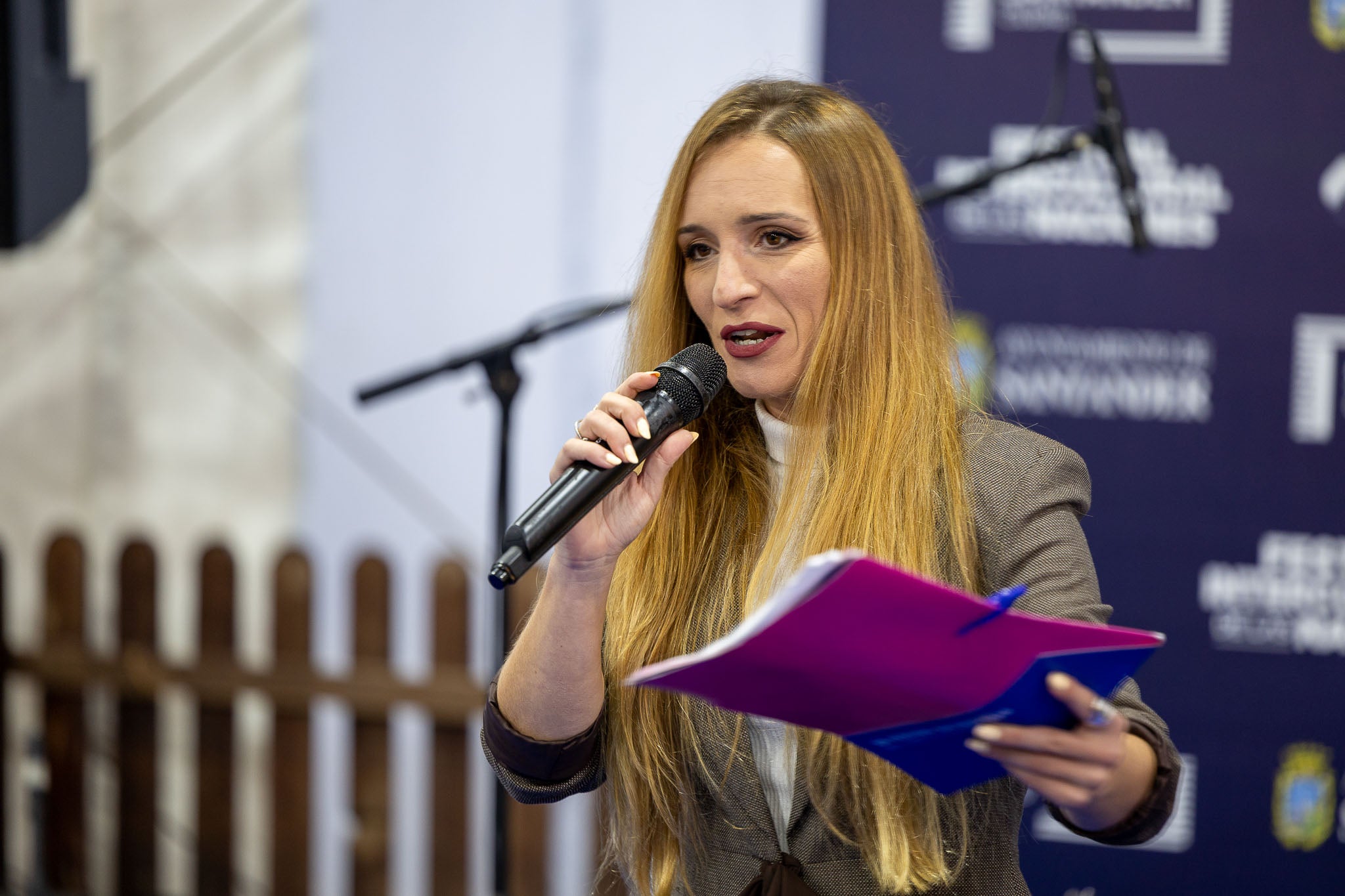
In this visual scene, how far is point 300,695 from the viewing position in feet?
9.46

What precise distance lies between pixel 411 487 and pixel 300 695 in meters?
0.57

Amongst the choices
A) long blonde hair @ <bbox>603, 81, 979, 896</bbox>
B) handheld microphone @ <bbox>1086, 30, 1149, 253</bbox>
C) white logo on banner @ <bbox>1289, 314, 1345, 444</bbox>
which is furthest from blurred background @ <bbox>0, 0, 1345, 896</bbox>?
long blonde hair @ <bbox>603, 81, 979, 896</bbox>

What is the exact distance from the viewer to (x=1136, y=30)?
8.45 feet

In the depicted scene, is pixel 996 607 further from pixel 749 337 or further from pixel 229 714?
pixel 229 714

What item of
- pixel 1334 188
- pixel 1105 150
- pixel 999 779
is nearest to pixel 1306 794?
pixel 1334 188

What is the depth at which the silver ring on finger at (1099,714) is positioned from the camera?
3.06 feet

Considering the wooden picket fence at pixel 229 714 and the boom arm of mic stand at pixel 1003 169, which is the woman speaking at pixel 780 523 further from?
the wooden picket fence at pixel 229 714

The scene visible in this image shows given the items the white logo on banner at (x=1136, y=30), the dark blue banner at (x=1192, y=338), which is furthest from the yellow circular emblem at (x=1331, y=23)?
the white logo on banner at (x=1136, y=30)

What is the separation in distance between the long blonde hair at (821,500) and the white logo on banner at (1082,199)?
1299 mm

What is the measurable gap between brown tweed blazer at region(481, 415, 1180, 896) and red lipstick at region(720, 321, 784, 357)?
0.76 ft

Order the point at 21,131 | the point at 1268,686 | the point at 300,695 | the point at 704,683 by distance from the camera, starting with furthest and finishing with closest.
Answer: the point at 300,695
the point at 1268,686
the point at 21,131
the point at 704,683

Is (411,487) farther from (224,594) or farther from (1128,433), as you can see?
(1128,433)

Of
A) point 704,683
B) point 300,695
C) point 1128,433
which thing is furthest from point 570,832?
point 704,683

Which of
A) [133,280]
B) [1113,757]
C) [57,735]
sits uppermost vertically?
[133,280]
